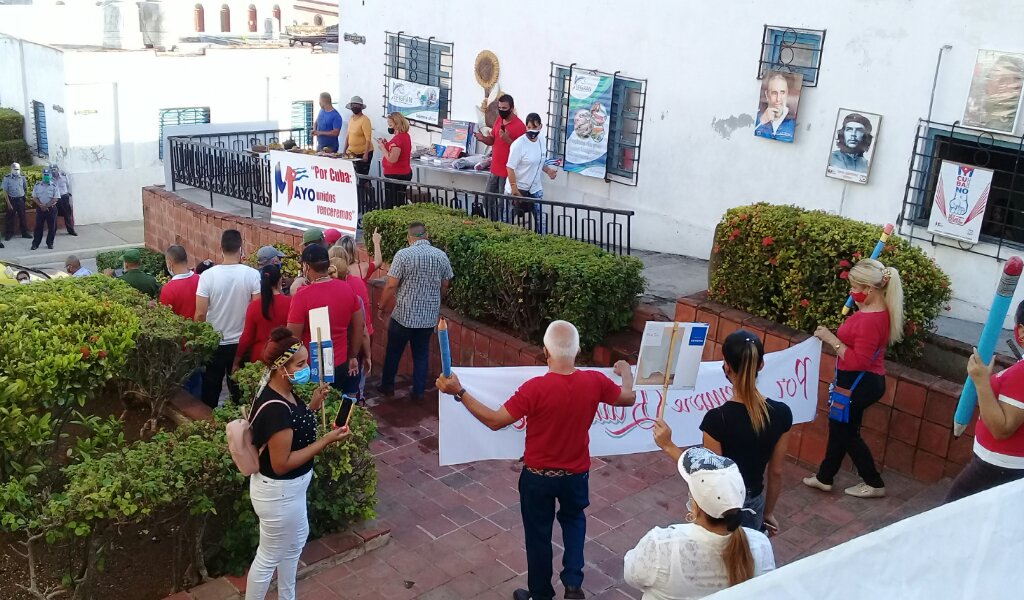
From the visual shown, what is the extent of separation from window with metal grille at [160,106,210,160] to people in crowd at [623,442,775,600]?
21.7 m

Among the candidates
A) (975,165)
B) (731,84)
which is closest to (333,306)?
(731,84)

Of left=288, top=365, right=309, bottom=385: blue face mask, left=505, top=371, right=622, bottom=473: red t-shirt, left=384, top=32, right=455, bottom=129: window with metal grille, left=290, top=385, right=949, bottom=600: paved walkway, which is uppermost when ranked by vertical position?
left=384, top=32, right=455, bottom=129: window with metal grille

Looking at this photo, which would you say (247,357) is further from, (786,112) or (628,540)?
(786,112)

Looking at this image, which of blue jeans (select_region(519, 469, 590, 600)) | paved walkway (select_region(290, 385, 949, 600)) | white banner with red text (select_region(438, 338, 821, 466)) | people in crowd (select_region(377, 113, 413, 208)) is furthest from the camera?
people in crowd (select_region(377, 113, 413, 208))

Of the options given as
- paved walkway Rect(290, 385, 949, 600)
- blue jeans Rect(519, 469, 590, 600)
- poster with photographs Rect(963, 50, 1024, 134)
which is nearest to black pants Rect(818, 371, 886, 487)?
paved walkway Rect(290, 385, 949, 600)

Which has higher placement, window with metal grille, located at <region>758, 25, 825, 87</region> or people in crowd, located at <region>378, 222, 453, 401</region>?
window with metal grille, located at <region>758, 25, 825, 87</region>

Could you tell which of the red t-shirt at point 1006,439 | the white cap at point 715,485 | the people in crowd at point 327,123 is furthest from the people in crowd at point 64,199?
the white cap at point 715,485

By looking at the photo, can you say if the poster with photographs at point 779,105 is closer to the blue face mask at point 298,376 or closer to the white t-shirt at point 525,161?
the white t-shirt at point 525,161

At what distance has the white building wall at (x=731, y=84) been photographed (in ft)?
29.3

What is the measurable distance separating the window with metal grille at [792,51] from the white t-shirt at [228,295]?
19.3ft

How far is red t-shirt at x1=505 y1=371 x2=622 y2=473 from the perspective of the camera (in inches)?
189

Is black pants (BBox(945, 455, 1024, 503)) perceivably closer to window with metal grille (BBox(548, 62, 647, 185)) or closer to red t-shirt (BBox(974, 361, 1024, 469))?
red t-shirt (BBox(974, 361, 1024, 469))

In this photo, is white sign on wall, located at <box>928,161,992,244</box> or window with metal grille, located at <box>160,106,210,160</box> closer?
white sign on wall, located at <box>928,161,992,244</box>

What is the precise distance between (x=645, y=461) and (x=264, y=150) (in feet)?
31.9
